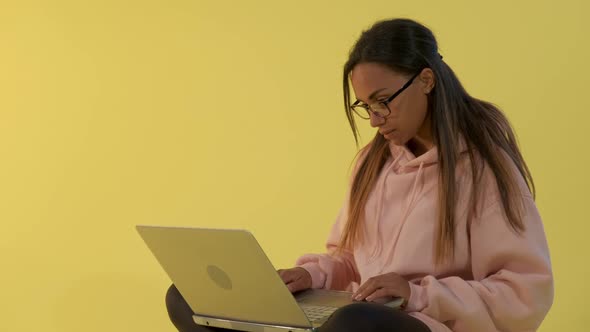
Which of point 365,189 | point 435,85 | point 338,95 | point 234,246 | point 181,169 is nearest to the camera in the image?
point 234,246

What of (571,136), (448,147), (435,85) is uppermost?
(435,85)

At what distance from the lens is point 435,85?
1455 millimetres

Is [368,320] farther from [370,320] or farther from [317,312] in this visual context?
[317,312]

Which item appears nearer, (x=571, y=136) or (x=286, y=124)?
(x=571, y=136)

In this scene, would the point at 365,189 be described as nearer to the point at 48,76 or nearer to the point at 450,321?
the point at 450,321

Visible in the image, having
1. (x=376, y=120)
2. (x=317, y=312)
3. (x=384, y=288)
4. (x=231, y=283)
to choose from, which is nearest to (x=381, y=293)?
(x=384, y=288)

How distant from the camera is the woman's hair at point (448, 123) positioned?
1.38 meters

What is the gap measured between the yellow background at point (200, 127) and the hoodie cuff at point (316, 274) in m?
0.66

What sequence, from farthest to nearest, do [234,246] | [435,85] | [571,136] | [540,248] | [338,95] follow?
[338,95], [571,136], [435,85], [540,248], [234,246]

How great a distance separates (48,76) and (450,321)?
1707 millimetres

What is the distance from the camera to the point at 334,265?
161cm

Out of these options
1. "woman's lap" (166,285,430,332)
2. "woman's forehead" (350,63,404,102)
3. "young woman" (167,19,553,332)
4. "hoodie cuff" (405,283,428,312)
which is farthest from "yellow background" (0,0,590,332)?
"woman's lap" (166,285,430,332)

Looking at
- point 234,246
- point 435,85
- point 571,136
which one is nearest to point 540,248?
point 435,85

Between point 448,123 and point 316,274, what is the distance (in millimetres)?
384
